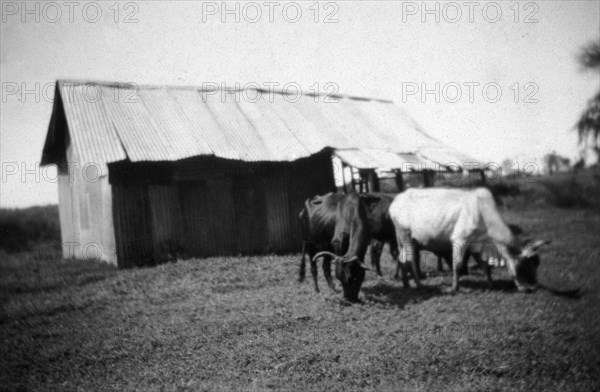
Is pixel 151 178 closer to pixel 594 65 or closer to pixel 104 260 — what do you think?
pixel 104 260

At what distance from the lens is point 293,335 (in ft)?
18.7

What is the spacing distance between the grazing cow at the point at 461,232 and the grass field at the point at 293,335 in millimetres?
589

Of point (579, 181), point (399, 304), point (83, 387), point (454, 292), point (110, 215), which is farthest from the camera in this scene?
point (579, 181)

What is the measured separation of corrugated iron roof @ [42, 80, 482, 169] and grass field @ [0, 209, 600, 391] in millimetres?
4274

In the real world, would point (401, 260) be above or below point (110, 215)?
below

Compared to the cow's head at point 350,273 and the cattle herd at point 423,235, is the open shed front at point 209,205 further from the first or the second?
the cow's head at point 350,273

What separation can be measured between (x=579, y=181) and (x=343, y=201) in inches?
925

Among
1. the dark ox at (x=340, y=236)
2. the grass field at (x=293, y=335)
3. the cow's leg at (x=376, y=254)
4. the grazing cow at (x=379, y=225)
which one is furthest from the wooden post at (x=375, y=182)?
the grass field at (x=293, y=335)

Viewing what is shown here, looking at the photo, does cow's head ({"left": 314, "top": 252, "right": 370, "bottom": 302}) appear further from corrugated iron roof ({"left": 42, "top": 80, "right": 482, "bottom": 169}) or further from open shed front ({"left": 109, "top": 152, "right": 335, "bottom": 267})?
open shed front ({"left": 109, "top": 152, "right": 335, "bottom": 267})

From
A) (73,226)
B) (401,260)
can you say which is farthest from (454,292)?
(73,226)

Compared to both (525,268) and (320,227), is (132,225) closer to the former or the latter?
(320,227)

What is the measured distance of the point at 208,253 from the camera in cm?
1250

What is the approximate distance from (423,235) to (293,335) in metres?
4.13

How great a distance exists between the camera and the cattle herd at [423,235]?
24.3 feet
